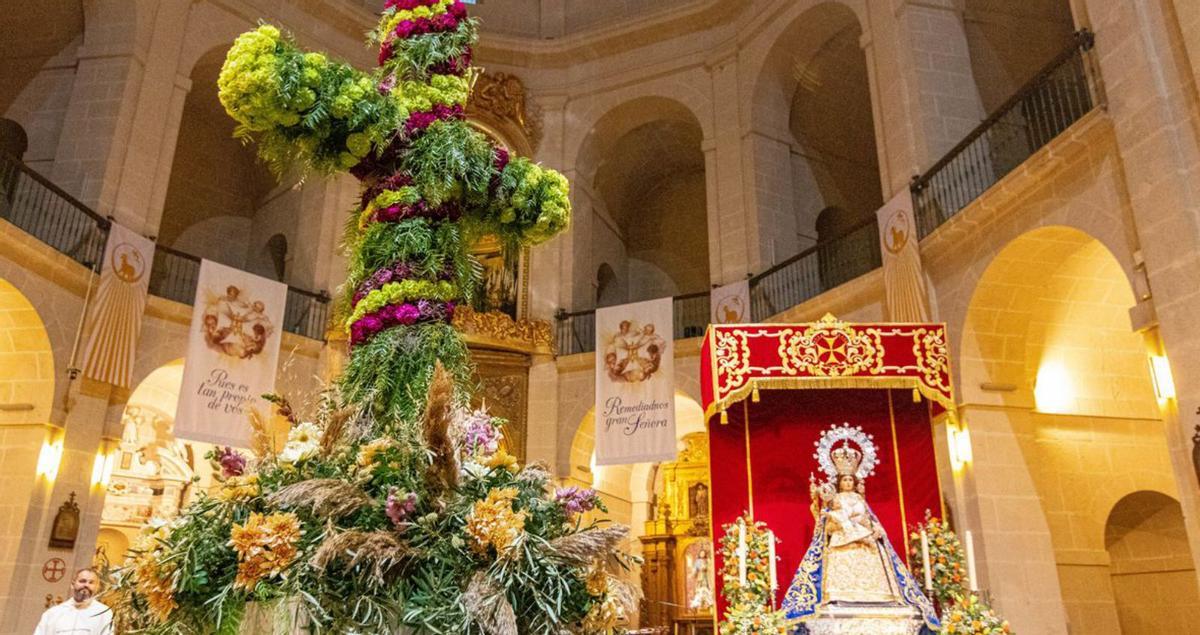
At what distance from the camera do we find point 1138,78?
7098 millimetres

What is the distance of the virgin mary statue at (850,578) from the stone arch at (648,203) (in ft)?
32.4

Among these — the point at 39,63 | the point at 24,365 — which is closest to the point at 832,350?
the point at 24,365

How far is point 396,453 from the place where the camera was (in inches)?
115

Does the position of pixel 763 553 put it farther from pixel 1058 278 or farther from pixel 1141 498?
pixel 1141 498

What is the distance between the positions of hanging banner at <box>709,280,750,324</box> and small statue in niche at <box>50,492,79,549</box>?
29.2 ft

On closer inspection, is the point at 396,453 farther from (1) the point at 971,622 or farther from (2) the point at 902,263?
(2) the point at 902,263

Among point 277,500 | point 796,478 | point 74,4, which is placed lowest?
point 277,500

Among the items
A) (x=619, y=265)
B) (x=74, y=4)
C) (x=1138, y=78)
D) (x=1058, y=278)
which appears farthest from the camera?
(x=619, y=265)

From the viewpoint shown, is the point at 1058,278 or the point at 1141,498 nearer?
the point at 1058,278

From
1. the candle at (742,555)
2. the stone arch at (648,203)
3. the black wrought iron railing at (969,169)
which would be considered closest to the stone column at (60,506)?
the candle at (742,555)

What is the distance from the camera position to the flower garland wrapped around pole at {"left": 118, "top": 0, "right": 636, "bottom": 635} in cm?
256

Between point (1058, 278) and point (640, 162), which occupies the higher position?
point (640, 162)

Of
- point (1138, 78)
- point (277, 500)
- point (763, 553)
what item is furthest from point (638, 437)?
point (277, 500)

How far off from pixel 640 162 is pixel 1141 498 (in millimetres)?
11356
